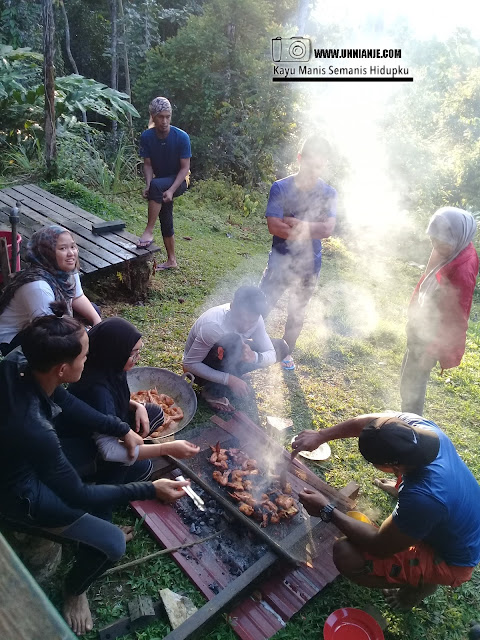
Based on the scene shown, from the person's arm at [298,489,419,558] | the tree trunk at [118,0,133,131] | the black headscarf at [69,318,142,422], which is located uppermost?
the tree trunk at [118,0,133,131]

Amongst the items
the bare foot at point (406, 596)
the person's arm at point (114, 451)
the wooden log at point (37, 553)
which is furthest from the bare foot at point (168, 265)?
the bare foot at point (406, 596)

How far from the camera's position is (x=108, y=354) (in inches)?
116

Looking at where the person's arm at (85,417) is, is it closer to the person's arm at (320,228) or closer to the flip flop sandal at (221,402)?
the flip flop sandal at (221,402)

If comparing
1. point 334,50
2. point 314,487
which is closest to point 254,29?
point 334,50

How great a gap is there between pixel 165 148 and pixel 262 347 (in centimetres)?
341

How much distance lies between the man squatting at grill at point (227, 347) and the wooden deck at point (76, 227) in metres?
1.89

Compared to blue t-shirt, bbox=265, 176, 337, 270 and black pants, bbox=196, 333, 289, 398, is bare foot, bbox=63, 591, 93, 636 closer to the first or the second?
black pants, bbox=196, 333, 289, 398

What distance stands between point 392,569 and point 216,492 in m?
1.23

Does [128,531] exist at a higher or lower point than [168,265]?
lower

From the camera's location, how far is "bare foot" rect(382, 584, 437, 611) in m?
2.81

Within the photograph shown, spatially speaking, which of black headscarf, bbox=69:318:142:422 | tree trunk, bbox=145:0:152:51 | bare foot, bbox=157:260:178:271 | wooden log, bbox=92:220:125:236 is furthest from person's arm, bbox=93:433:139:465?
tree trunk, bbox=145:0:152:51

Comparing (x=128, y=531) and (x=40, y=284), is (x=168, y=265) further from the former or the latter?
(x=128, y=531)

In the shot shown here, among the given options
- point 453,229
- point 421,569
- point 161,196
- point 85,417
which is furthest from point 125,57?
point 421,569

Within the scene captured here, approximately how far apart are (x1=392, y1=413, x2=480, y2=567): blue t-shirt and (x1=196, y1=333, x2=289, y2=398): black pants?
6.35ft
